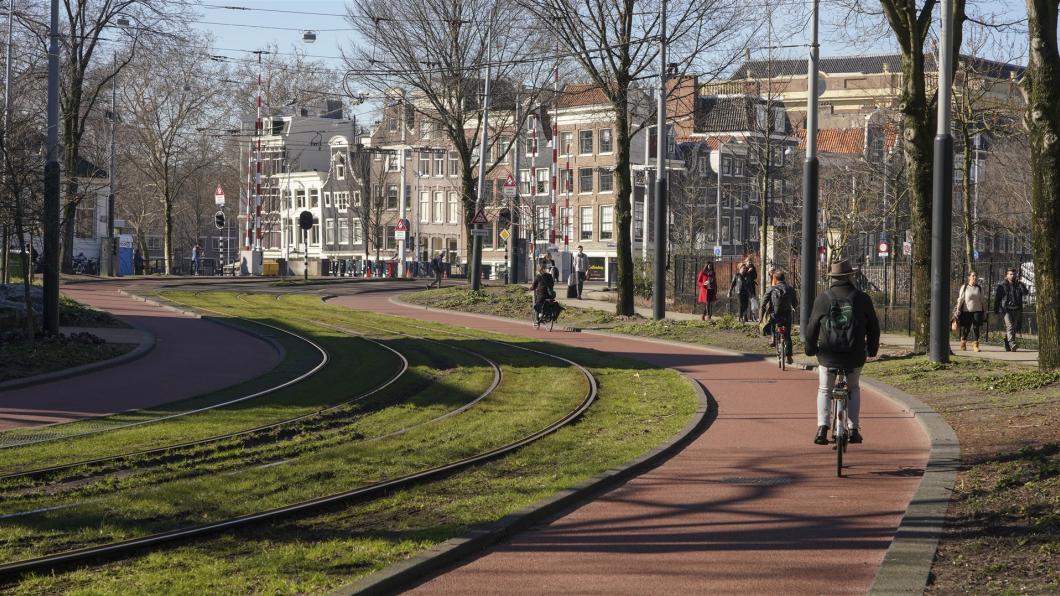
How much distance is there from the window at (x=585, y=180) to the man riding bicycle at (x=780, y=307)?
58143 millimetres

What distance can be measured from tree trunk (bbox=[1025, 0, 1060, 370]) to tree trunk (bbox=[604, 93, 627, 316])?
16759mm

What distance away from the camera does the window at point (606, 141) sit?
77.4 metres

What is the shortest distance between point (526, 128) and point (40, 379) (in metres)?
54.6

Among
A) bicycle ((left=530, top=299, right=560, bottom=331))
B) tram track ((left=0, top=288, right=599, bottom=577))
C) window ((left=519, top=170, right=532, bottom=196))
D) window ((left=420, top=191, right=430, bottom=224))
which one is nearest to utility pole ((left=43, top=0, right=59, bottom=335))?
tram track ((left=0, top=288, right=599, bottom=577))

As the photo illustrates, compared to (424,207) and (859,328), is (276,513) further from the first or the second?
(424,207)

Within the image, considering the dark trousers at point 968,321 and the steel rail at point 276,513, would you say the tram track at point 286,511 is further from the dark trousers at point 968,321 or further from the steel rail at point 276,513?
the dark trousers at point 968,321

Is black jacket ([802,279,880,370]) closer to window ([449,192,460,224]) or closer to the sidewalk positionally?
the sidewalk

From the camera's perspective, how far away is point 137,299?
125 ft

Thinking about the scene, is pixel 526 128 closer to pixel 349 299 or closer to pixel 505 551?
pixel 349 299

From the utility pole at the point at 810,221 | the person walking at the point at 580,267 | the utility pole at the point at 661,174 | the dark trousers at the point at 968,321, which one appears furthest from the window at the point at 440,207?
the utility pole at the point at 810,221

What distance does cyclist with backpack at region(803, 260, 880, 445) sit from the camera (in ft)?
37.1

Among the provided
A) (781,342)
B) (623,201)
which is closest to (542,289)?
(623,201)

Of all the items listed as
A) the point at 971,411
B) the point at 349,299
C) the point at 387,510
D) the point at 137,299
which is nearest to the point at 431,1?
the point at 349,299

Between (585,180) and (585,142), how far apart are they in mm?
2408
